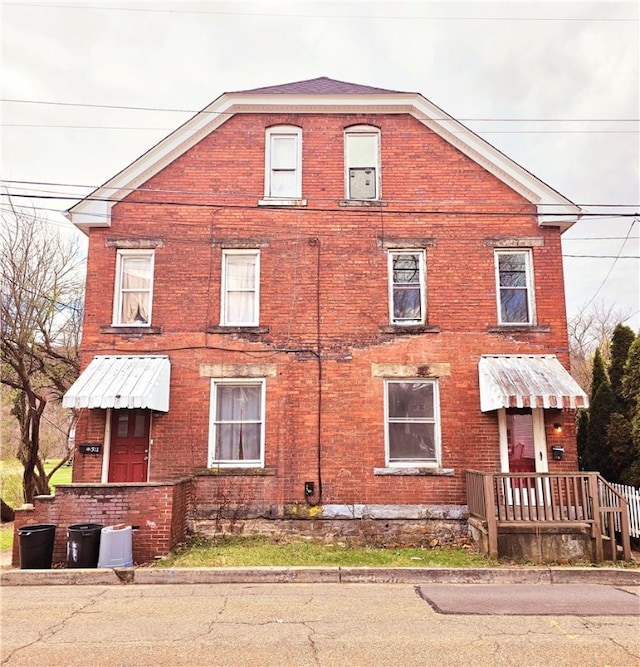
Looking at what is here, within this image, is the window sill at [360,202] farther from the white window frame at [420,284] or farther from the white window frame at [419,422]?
the white window frame at [419,422]

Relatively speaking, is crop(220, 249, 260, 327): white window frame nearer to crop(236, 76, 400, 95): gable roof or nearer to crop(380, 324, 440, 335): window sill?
crop(380, 324, 440, 335): window sill

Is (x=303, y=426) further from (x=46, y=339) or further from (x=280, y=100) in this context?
(x=46, y=339)

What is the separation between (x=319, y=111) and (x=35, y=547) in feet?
34.7

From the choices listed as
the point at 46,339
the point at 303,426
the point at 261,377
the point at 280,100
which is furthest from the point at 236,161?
the point at 46,339

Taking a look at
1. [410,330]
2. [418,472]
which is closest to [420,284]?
[410,330]

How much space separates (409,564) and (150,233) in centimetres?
864

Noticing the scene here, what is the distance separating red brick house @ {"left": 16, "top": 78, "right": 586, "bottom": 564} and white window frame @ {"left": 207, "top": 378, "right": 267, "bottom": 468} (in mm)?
49

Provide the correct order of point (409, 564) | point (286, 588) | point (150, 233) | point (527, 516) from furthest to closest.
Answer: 1. point (150, 233)
2. point (527, 516)
3. point (409, 564)
4. point (286, 588)

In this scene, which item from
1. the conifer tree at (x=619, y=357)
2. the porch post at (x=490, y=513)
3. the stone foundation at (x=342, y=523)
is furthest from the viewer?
the conifer tree at (x=619, y=357)

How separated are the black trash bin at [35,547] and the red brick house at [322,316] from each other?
210cm

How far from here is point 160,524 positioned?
9.87 m

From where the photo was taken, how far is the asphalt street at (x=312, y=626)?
5.44 m

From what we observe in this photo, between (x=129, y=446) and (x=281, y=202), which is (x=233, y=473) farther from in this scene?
(x=281, y=202)

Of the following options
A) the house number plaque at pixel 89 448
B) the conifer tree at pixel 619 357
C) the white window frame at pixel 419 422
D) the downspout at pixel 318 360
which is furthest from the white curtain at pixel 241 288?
the conifer tree at pixel 619 357
